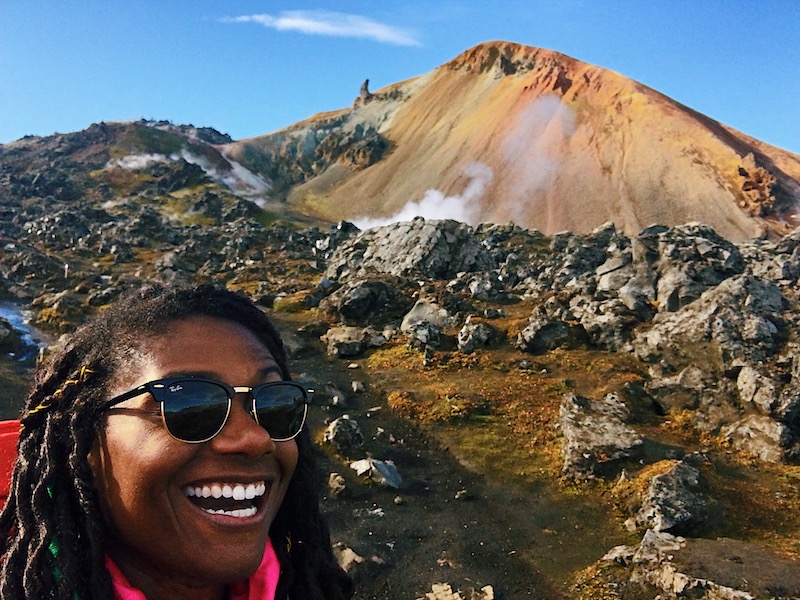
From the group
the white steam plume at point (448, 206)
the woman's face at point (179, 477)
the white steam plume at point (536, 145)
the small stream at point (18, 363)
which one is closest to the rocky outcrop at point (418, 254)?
the small stream at point (18, 363)

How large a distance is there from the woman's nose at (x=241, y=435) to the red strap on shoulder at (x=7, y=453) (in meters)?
1.38

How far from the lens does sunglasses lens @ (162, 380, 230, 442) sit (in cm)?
278

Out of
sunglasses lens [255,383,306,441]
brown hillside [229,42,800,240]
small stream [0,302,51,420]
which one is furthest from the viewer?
brown hillside [229,42,800,240]

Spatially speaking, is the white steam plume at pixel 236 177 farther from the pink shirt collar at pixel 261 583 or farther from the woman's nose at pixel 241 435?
the woman's nose at pixel 241 435

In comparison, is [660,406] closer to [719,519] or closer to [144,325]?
[719,519]

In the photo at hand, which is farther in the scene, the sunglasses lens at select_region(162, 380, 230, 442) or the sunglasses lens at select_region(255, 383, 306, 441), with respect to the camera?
the sunglasses lens at select_region(255, 383, 306, 441)

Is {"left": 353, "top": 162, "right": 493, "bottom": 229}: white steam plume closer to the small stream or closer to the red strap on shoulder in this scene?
the small stream

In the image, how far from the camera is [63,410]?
3006mm

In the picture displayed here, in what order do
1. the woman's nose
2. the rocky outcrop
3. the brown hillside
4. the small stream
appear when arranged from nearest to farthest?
the woman's nose
the small stream
the rocky outcrop
the brown hillside

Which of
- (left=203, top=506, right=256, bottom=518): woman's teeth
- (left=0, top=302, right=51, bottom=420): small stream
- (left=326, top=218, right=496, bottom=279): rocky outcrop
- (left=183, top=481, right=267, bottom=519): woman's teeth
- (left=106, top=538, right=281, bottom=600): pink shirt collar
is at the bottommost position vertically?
(left=106, top=538, right=281, bottom=600): pink shirt collar

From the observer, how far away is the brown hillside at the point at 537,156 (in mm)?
A: 97312

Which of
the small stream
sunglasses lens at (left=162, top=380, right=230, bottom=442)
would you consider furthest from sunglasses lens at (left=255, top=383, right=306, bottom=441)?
the small stream

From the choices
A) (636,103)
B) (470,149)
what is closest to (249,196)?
(470,149)

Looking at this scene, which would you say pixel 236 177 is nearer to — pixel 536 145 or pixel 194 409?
pixel 536 145
